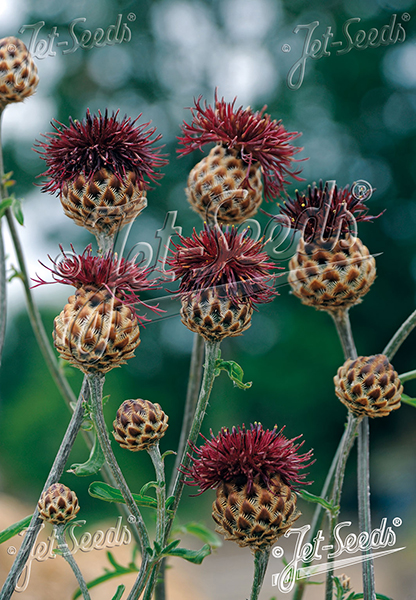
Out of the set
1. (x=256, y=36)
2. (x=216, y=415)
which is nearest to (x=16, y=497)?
(x=216, y=415)

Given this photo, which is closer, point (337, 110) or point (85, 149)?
point (85, 149)

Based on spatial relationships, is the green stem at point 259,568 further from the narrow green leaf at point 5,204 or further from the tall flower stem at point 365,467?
the narrow green leaf at point 5,204

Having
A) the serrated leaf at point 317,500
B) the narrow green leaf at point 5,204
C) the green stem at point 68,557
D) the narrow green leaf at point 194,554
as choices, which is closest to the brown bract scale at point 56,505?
the green stem at point 68,557

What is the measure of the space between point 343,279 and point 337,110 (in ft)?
8.55

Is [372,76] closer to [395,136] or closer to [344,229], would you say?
[395,136]

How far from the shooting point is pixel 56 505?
1.78 ft

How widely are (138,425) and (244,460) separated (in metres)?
0.11

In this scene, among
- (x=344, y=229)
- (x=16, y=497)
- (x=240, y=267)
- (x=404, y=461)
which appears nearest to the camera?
(x=240, y=267)

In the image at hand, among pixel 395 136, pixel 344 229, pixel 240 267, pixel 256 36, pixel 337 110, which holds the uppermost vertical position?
pixel 256 36

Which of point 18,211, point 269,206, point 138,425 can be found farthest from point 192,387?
point 269,206

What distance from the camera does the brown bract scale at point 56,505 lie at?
0.54 m

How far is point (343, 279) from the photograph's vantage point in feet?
2.04

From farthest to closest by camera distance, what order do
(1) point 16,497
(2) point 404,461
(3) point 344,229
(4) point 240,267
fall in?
(1) point 16,497 → (2) point 404,461 → (3) point 344,229 → (4) point 240,267

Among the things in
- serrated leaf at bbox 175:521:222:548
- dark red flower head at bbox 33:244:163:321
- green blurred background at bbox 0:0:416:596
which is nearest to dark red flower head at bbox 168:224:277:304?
dark red flower head at bbox 33:244:163:321
